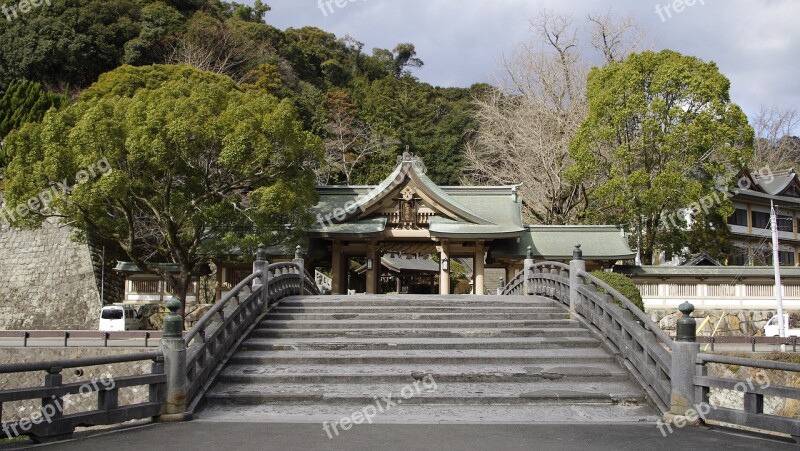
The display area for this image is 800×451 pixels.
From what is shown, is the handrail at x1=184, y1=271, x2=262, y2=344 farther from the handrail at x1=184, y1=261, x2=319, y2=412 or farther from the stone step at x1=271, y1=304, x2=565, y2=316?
the stone step at x1=271, y1=304, x2=565, y2=316

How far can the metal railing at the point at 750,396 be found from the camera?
25.2ft

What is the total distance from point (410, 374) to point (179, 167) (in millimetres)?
14036

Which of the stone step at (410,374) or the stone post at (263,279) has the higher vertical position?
the stone post at (263,279)

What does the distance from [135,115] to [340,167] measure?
24001 mm

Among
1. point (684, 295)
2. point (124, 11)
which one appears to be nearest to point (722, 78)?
point (684, 295)

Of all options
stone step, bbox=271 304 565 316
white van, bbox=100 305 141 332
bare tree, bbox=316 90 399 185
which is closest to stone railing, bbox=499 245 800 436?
stone step, bbox=271 304 565 316

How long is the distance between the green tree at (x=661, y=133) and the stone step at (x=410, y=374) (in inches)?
694

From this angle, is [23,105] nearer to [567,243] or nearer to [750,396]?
[567,243]

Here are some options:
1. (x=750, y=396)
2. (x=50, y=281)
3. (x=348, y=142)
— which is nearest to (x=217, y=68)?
Result: (x=348, y=142)

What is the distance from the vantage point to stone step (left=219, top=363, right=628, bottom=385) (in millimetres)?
10461

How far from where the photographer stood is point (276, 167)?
22.8 m

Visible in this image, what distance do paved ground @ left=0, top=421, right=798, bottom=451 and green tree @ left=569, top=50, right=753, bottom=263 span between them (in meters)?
20.0

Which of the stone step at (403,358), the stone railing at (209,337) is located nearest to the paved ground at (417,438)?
the stone railing at (209,337)

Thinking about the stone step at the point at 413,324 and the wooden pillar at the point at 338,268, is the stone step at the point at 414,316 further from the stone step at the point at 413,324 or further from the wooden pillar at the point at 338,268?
the wooden pillar at the point at 338,268
